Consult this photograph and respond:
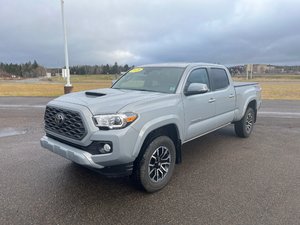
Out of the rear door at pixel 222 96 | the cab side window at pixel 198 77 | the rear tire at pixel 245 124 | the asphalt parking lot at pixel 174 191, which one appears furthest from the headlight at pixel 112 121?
the rear tire at pixel 245 124

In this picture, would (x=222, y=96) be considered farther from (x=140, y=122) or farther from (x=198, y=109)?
(x=140, y=122)

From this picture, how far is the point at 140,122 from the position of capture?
3.17m

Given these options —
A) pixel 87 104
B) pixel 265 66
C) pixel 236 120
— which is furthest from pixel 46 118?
pixel 265 66

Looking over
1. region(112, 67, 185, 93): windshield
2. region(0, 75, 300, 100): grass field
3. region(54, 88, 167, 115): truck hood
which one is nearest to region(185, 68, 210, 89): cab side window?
region(112, 67, 185, 93): windshield

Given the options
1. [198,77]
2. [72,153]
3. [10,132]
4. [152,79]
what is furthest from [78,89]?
[72,153]

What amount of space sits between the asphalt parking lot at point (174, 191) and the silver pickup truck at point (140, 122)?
413 millimetres

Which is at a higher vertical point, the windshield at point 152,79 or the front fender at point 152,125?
the windshield at point 152,79

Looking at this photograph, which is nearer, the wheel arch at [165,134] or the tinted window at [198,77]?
the wheel arch at [165,134]

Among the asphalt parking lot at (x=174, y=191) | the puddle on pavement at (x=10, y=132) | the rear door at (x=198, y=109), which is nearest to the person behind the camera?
the asphalt parking lot at (x=174, y=191)

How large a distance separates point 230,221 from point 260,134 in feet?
14.7

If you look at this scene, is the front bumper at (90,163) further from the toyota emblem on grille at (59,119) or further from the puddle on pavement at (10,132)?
the puddle on pavement at (10,132)

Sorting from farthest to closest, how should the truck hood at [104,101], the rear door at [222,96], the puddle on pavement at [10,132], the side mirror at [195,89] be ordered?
the puddle on pavement at [10,132] < the rear door at [222,96] < the side mirror at [195,89] < the truck hood at [104,101]

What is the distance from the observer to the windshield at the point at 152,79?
4191 mm

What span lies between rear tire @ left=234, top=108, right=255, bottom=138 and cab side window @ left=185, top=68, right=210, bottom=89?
6.45 ft
